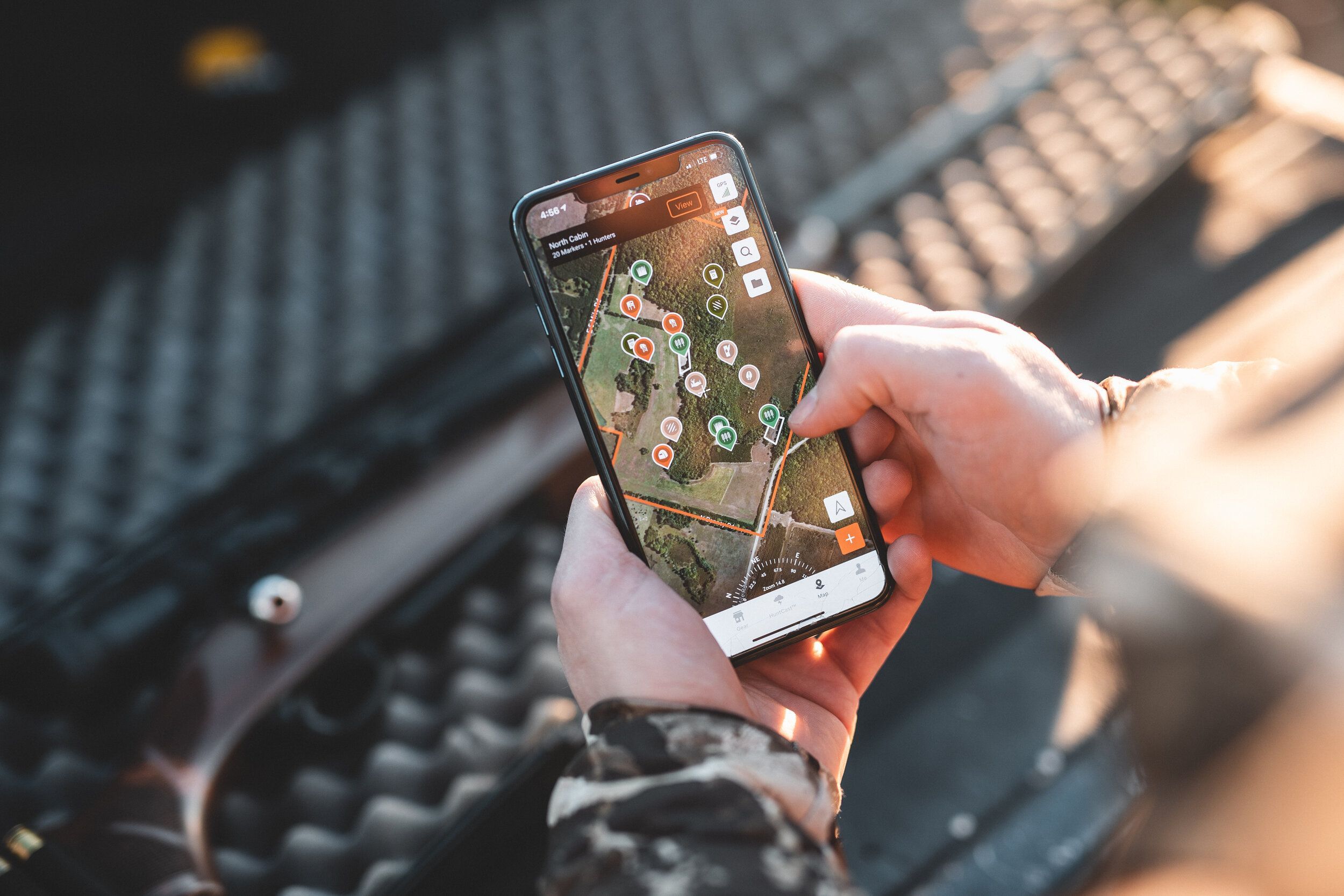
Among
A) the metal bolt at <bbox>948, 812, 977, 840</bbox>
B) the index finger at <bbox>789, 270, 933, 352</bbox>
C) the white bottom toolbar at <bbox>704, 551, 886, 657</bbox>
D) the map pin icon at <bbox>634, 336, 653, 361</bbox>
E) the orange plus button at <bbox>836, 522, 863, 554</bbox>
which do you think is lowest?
the metal bolt at <bbox>948, 812, 977, 840</bbox>

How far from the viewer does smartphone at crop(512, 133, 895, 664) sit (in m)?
0.62

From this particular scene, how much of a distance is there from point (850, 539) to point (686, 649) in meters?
0.18

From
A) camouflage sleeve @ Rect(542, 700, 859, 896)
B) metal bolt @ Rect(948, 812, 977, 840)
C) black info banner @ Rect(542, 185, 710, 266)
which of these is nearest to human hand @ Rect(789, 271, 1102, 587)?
black info banner @ Rect(542, 185, 710, 266)

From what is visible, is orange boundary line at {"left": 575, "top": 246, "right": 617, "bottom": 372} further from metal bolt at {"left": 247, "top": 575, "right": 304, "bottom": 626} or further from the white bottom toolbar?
metal bolt at {"left": 247, "top": 575, "right": 304, "bottom": 626}

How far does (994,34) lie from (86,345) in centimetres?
155

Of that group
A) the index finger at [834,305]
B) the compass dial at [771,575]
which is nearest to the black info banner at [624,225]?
the index finger at [834,305]

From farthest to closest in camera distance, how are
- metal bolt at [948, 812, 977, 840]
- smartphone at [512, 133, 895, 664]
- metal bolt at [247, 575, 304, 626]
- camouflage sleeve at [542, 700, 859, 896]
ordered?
metal bolt at [948, 812, 977, 840] < metal bolt at [247, 575, 304, 626] < smartphone at [512, 133, 895, 664] < camouflage sleeve at [542, 700, 859, 896]

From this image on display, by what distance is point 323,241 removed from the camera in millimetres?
1369

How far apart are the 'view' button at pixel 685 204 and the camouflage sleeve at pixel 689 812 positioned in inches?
14.2

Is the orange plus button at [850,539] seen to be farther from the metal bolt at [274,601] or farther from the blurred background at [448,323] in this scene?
the metal bolt at [274,601]

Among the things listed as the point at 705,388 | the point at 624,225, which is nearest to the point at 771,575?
the point at 705,388

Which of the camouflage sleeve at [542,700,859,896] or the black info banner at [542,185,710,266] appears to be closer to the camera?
the camouflage sleeve at [542,700,859,896]

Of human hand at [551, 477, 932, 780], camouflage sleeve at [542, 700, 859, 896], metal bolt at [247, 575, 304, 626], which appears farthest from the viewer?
metal bolt at [247, 575, 304, 626]

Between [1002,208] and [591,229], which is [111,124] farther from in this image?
[1002,208]
